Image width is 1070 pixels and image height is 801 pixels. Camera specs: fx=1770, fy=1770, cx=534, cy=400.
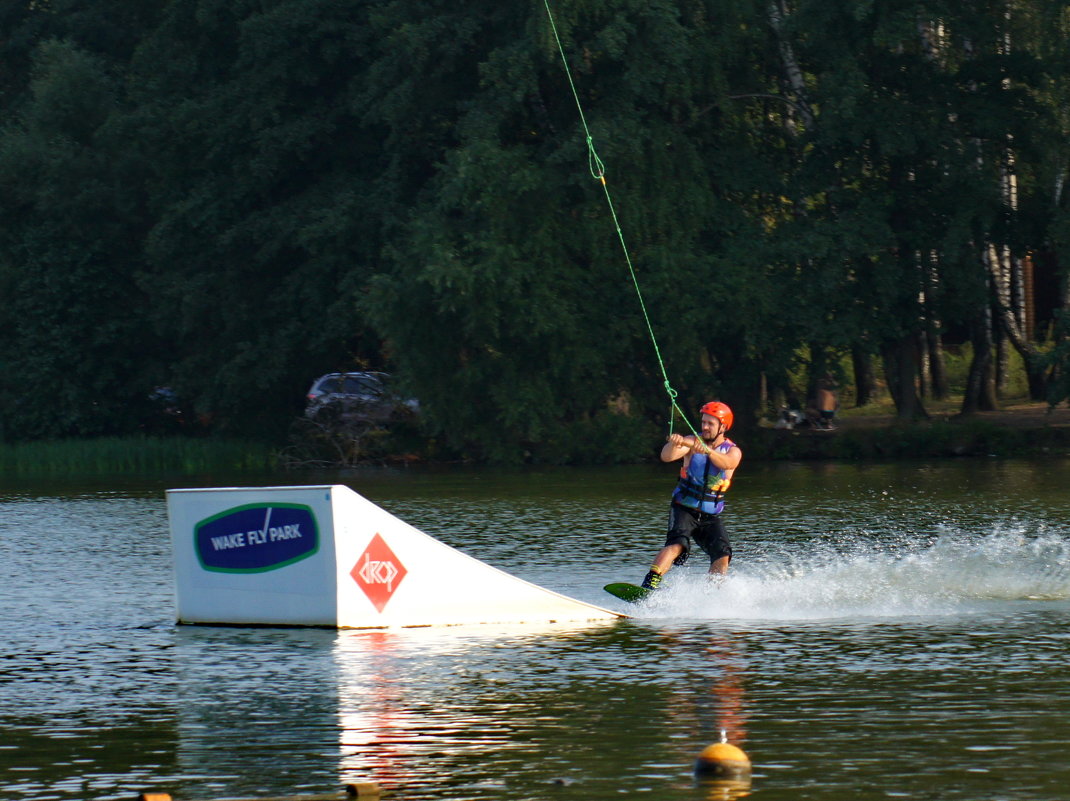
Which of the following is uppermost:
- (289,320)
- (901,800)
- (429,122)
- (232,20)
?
(232,20)

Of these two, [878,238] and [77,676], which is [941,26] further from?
[77,676]

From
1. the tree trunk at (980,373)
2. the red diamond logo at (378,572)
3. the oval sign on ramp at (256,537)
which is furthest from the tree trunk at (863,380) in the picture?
the red diamond logo at (378,572)

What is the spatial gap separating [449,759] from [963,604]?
632cm

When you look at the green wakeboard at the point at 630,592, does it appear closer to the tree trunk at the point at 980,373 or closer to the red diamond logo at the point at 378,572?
the red diamond logo at the point at 378,572

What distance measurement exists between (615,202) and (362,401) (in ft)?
26.1

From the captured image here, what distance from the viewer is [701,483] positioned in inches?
518

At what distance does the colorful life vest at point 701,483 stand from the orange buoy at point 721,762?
223 inches

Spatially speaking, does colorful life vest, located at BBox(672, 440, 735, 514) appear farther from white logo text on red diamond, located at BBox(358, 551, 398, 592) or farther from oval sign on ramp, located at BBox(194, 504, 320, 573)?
oval sign on ramp, located at BBox(194, 504, 320, 573)

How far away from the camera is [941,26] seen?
38688mm

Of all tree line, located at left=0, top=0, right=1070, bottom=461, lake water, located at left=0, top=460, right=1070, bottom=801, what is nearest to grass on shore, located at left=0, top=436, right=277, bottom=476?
tree line, located at left=0, top=0, right=1070, bottom=461

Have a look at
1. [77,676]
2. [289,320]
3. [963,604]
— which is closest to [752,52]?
[289,320]

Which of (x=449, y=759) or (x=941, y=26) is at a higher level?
(x=941, y=26)

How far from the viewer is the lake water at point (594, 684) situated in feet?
25.3

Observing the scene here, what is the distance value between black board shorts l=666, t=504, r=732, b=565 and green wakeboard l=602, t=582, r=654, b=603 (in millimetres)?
342
